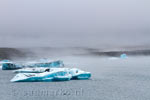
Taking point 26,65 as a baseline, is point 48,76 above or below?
below

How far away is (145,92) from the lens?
35.8 meters

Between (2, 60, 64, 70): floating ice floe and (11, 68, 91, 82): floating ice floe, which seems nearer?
(11, 68, 91, 82): floating ice floe

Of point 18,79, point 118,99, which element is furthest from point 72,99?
point 18,79

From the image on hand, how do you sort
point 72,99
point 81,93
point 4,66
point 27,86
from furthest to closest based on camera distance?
point 4,66 → point 27,86 → point 81,93 → point 72,99

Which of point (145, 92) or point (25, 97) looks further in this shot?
point (145, 92)

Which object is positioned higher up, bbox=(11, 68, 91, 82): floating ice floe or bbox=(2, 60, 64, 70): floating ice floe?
bbox=(2, 60, 64, 70): floating ice floe

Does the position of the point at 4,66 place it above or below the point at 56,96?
above

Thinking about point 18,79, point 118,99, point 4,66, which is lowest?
point 118,99

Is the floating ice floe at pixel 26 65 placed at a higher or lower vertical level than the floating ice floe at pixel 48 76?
higher

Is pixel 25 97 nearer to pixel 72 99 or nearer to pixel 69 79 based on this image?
pixel 72 99

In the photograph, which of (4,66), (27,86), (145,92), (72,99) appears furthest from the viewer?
(4,66)

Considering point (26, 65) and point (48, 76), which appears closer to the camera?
point (48, 76)

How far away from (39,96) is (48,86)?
25.7 ft

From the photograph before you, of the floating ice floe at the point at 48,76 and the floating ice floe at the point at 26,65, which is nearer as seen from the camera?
the floating ice floe at the point at 48,76
